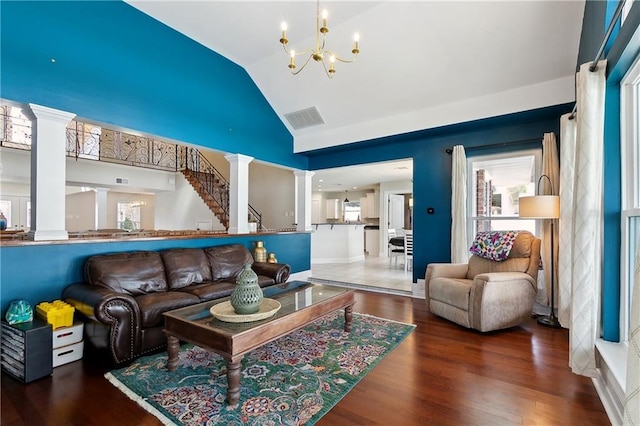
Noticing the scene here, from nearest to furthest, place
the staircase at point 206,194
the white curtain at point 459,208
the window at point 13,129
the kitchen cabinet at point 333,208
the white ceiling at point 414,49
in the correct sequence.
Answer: the white ceiling at point 414,49
the white curtain at point 459,208
the window at point 13,129
the staircase at point 206,194
the kitchen cabinet at point 333,208

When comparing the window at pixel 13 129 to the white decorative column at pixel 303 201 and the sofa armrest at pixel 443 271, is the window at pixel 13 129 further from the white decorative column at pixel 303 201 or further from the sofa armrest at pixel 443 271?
the sofa armrest at pixel 443 271

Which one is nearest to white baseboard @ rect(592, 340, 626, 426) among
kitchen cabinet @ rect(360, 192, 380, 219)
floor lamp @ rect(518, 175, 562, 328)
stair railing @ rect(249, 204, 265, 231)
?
floor lamp @ rect(518, 175, 562, 328)

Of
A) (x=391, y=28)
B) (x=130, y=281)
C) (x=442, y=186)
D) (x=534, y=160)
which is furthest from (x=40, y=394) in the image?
(x=534, y=160)

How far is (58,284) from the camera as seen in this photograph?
9.48 ft

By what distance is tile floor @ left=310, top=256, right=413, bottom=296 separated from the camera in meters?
5.44

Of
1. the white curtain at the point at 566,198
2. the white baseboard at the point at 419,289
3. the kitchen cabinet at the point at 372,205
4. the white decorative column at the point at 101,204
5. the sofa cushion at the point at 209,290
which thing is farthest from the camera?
the kitchen cabinet at the point at 372,205

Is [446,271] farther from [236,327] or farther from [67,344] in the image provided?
[67,344]

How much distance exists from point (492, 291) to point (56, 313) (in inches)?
160

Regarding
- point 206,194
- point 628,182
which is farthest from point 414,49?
point 206,194

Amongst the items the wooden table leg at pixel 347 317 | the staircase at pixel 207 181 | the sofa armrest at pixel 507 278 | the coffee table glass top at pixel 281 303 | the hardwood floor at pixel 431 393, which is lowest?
the hardwood floor at pixel 431 393

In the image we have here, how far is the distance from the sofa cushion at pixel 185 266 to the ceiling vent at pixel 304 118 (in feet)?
9.50

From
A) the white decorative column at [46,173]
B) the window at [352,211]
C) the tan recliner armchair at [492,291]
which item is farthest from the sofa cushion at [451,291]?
the window at [352,211]

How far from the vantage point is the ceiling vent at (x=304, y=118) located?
5.27 meters

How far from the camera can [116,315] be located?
95.9 inches
